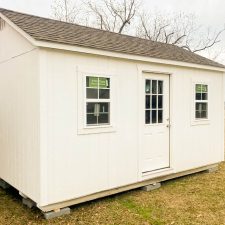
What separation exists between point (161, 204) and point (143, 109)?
1.92 m

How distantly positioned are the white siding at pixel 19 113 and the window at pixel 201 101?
13.9 feet

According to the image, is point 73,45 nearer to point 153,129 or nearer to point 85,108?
point 85,108

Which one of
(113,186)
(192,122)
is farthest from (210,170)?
(113,186)

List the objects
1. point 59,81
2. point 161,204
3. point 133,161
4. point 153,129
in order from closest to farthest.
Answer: point 59,81 < point 161,204 < point 133,161 < point 153,129

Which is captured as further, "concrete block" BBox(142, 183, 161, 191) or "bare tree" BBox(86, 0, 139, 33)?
"bare tree" BBox(86, 0, 139, 33)

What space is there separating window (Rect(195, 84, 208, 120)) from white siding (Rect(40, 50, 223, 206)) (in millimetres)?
325

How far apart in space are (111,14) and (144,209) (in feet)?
69.5

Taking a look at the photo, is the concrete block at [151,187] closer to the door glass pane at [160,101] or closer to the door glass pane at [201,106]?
the door glass pane at [160,101]

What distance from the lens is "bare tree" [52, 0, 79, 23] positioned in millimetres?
21344

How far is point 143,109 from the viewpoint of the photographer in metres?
5.81

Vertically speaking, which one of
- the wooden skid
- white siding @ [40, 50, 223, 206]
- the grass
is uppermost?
white siding @ [40, 50, 223, 206]

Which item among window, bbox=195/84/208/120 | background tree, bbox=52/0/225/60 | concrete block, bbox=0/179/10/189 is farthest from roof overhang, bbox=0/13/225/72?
background tree, bbox=52/0/225/60

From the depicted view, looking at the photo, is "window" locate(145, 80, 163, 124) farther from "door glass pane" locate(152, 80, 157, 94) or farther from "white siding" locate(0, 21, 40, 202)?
"white siding" locate(0, 21, 40, 202)

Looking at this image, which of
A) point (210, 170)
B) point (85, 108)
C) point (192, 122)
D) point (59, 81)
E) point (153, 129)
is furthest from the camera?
point (210, 170)
